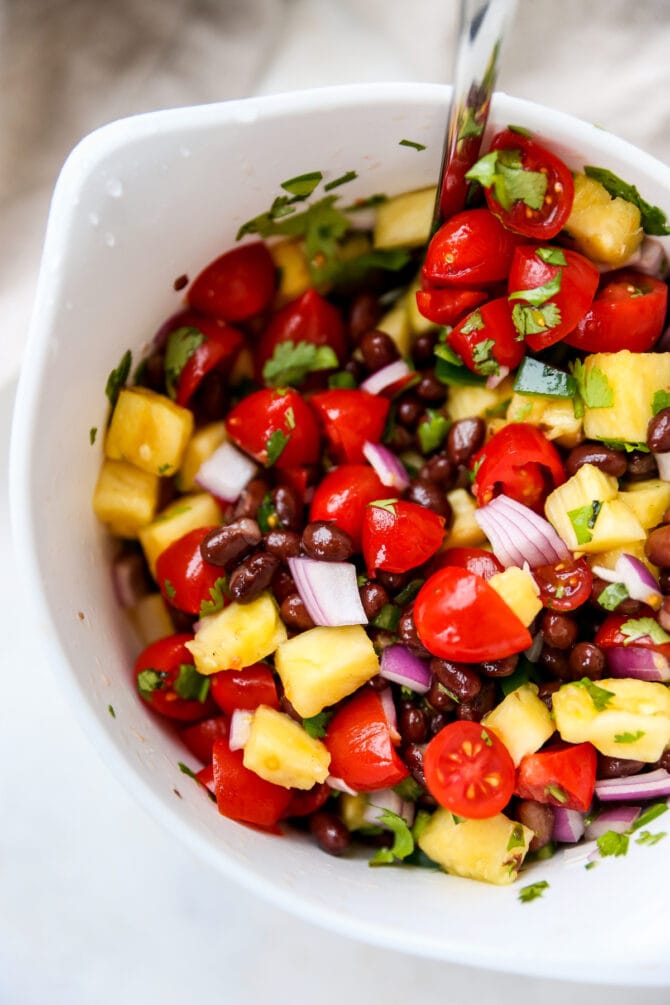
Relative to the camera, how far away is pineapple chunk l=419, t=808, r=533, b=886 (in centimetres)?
192

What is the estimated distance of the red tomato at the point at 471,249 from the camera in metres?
1.88

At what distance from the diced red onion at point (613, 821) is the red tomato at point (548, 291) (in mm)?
954

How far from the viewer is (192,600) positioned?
205 centimetres

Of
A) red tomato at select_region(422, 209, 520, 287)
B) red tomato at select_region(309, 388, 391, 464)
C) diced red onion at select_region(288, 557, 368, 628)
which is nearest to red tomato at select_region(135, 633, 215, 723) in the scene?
diced red onion at select_region(288, 557, 368, 628)

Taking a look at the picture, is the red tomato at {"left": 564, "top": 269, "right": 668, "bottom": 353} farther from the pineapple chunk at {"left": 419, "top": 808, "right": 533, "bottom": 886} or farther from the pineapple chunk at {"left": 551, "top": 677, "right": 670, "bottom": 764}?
the pineapple chunk at {"left": 419, "top": 808, "right": 533, "bottom": 886}

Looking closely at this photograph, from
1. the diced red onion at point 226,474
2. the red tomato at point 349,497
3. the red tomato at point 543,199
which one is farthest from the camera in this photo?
the diced red onion at point 226,474

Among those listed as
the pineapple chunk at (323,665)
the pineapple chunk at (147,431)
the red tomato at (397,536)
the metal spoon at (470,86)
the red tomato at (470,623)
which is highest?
the metal spoon at (470,86)

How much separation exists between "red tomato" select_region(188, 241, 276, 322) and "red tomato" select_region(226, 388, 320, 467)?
20 centimetres

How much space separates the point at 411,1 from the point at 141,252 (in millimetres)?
1103

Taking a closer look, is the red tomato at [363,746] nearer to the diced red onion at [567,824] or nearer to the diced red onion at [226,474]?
the diced red onion at [567,824]

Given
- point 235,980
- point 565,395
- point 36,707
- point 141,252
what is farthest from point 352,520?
point 235,980

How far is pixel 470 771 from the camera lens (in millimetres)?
1824

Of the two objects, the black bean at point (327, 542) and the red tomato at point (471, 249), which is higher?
the red tomato at point (471, 249)

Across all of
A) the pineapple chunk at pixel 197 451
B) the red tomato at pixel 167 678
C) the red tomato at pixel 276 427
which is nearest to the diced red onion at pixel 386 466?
the red tomato at pixel 276 427
